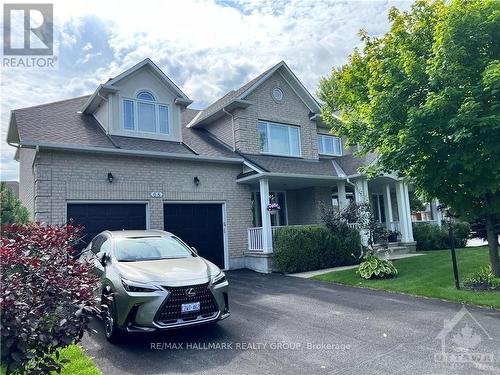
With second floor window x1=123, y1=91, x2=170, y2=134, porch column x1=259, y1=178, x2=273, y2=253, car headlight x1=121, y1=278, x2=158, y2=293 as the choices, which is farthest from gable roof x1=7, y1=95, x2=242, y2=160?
car headlight x1=121, y1=278, x2=158, y2=293

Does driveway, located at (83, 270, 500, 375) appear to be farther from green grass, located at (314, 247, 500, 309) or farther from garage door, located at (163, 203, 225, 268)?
garage door, located at (163, 203, 225, 268)

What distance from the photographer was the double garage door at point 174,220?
35.2 ft

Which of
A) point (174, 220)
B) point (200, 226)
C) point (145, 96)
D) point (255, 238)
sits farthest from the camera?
point (255, 238)

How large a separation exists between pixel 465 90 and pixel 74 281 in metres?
8.33

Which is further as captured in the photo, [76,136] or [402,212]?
[402,212]

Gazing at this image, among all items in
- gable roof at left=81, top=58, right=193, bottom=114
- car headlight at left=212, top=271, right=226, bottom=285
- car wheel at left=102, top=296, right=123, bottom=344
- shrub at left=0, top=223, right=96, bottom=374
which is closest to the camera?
shrub at left=0, top=223, right=96, bottom=374

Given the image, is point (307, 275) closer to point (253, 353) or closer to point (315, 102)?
point (253, 353)

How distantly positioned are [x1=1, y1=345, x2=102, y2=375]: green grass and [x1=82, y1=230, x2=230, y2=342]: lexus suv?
53 cm

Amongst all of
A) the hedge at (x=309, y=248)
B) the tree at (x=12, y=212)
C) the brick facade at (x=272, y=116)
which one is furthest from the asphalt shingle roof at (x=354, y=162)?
the tree at (x=12, y=212)

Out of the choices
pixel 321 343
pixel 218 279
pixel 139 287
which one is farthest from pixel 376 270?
pixel 139 287

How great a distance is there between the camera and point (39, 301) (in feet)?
11.6

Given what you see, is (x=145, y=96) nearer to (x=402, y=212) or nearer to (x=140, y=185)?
(x=140, y=185)

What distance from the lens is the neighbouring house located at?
10.6 m

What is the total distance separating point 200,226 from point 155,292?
7909 millimetres
